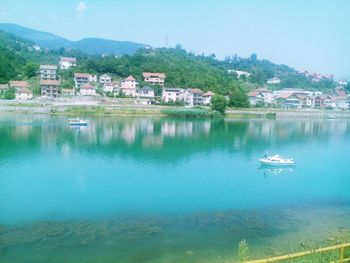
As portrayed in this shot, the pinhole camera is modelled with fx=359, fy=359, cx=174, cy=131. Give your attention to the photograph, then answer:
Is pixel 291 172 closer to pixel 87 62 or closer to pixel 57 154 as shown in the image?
pixel 57 154

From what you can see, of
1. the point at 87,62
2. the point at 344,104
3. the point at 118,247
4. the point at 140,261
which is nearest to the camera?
the point at 140,261

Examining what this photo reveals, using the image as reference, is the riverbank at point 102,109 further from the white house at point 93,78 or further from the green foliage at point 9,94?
the white house at point 93,78

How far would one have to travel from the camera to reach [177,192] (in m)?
13.3

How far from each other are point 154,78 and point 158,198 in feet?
136

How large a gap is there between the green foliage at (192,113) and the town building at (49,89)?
13250mm

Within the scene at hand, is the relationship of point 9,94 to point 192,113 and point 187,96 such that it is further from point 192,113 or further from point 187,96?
point 187,96

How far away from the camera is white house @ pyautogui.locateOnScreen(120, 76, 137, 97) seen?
47844mm

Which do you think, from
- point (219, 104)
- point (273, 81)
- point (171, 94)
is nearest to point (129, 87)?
point (171, 94)

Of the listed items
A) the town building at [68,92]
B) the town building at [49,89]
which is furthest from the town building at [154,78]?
the town building at [49,89]

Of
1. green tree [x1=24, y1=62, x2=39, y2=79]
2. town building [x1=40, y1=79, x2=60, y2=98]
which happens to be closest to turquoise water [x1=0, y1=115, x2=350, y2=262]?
town building [x1=40, y1=79, x2=60, y2=98]

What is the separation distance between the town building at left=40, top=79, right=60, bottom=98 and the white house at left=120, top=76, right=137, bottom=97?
8576 mm

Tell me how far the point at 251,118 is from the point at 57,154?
2980 centimetres

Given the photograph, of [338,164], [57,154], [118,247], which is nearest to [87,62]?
[57,154]

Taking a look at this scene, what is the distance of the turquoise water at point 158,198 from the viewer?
8344 millimetres
